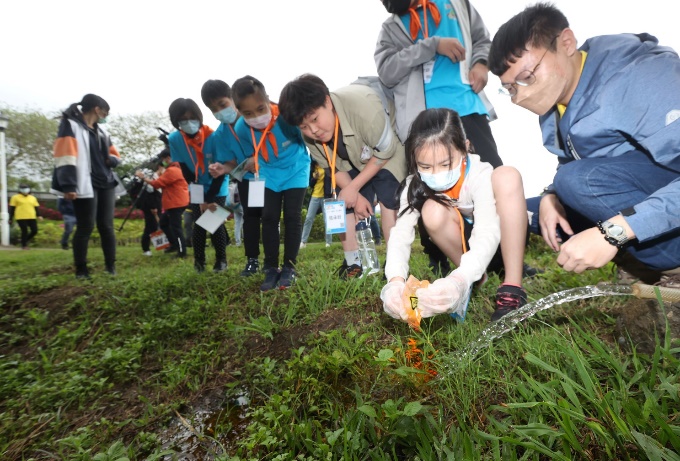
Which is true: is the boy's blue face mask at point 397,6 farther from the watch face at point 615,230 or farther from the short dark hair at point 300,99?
the watch face at point 615,230

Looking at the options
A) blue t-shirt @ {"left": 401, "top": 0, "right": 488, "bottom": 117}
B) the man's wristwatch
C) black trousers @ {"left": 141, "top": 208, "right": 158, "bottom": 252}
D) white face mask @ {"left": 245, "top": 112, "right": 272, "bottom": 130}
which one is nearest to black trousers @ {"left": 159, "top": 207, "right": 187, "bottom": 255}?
black trousers @ {"left": 141, "top": 208, "right": 158, "bottom": 252}

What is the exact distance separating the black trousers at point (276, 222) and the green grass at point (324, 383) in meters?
0.39

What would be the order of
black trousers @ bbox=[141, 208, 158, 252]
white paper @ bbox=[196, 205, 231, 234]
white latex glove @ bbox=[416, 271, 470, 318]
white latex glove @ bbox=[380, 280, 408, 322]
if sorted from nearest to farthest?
white latex glove @ bbox=[416, 271, 470, 318] → white latex glove @ bbox=[380, 280, 408, 322] → white paper @ bbox=[196, 205, 231, 234] → black trousers @ bbox=[141, 208, 158, 252]

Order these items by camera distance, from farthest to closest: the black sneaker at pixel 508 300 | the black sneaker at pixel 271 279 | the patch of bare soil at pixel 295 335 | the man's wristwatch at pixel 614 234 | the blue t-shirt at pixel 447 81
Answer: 1. the black sneaker at pixel 271 279
2. the blue t-shirt at pixel 447 81
3. the patch of bare soil at pixel 295 335
4. the black sneaker at pixel 508 300
5. the man's wristwatch at pixel 614 234

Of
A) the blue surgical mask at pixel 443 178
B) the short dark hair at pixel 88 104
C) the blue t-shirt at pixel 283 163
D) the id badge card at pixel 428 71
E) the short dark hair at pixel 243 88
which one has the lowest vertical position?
the blue surgical mask at pixel 443 178

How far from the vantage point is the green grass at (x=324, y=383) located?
1095 mm

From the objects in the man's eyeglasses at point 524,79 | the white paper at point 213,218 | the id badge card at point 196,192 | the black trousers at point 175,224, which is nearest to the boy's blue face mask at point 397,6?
the man's eyeglasses at point 524,79

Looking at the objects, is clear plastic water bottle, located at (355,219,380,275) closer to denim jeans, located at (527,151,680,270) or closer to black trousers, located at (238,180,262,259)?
black trousers, located at (238,180,262,259)

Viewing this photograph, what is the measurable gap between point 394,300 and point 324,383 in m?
0.48

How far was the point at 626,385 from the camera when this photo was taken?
3.85 ft

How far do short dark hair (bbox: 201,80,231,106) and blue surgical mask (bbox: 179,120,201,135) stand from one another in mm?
510

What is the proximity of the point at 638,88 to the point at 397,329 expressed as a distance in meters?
1.42

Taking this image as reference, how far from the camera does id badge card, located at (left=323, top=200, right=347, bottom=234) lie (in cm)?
250

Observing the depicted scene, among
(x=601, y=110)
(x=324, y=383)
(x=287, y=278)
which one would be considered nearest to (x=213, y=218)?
(x=287, y=278)
